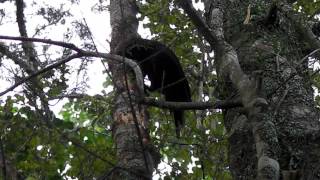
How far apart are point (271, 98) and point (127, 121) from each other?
1.18 meters

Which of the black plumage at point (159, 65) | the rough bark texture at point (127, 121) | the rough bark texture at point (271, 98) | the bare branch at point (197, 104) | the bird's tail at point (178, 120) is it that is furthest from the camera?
the bird's tail at point (178, 120)

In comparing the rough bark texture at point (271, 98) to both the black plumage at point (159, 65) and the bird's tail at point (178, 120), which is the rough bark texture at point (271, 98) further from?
the bird's tail at point (178, 120)

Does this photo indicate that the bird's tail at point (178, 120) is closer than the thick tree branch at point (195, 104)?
No

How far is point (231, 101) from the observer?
2158 mm

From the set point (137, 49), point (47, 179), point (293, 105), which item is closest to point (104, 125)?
point (47, 179)

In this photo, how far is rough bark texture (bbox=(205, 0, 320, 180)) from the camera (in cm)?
173

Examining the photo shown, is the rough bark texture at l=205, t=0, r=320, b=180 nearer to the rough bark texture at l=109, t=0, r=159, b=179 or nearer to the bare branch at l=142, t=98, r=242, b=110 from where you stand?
the bare branch at l=142, t=98, r=242, b=110

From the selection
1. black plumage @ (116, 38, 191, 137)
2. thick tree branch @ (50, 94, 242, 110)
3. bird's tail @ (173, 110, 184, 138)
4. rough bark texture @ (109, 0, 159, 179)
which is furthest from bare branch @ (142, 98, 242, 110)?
bird's tail @ (173, 110, 184, 138)

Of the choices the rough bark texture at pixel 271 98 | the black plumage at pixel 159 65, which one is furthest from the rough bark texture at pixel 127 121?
the rough bark texture at pixel 271 98

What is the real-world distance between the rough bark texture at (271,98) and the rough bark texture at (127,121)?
1.64ft

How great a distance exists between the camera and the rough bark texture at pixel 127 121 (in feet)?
9.09

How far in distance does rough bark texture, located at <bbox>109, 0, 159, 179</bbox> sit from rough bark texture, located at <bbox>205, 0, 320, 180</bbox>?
1.64ft

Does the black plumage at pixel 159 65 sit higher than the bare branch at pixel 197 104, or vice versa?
the black plumage at pixel 159 65

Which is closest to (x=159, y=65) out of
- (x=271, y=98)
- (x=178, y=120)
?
(x=178, y=120)
